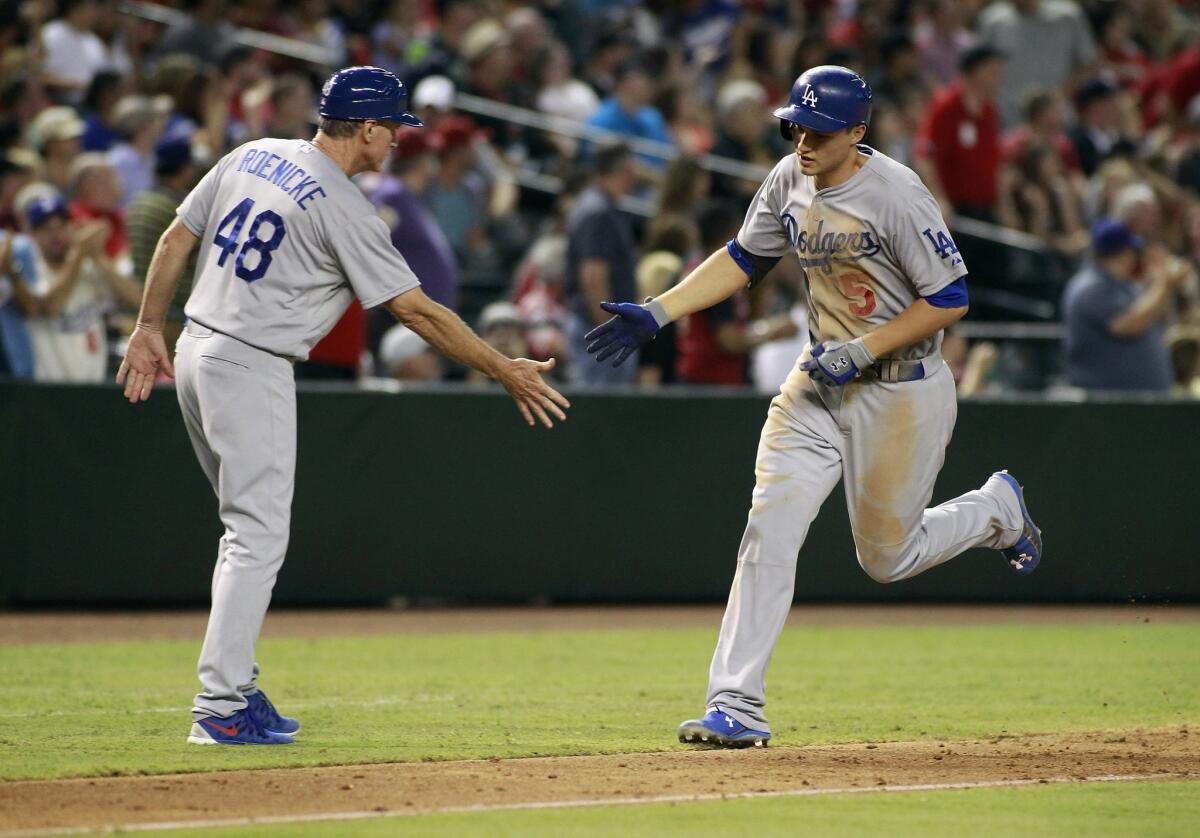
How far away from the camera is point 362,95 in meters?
6.53

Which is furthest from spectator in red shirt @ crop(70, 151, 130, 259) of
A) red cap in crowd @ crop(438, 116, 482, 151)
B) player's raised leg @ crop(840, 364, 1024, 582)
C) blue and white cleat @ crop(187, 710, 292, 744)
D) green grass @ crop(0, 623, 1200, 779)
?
player's raised leg @ crop(840, 364, 1024, 582)

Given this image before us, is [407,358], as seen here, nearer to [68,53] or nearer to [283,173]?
[68,53]

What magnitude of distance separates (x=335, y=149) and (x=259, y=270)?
55 cm

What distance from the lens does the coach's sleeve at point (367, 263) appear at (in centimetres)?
642

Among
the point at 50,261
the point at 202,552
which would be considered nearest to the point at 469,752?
the point at 202,552

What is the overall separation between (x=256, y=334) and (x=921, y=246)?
7.72ft

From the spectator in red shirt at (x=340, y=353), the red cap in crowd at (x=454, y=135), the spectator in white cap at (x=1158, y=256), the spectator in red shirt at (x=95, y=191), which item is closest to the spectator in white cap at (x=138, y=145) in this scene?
the spectator in red shirt at (x=95, y=191)

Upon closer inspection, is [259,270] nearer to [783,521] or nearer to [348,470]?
[783,521]

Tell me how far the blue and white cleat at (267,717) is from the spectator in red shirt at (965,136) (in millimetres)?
9825

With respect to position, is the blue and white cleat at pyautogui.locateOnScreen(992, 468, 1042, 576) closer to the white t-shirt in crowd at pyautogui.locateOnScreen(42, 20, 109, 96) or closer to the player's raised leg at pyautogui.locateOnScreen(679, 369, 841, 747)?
the player's raised leg at pyautogui.locateOnScreen(679, 369, 841, 747)

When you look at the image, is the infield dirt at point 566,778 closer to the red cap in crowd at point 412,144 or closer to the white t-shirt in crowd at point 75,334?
the white t-shirt in crowd at point 75,334

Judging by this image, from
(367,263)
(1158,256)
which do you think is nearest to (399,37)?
(1158,256)

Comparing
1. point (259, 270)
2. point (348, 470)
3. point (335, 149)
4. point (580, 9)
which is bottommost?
point (348, 470)

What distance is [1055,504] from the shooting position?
12.3 m
